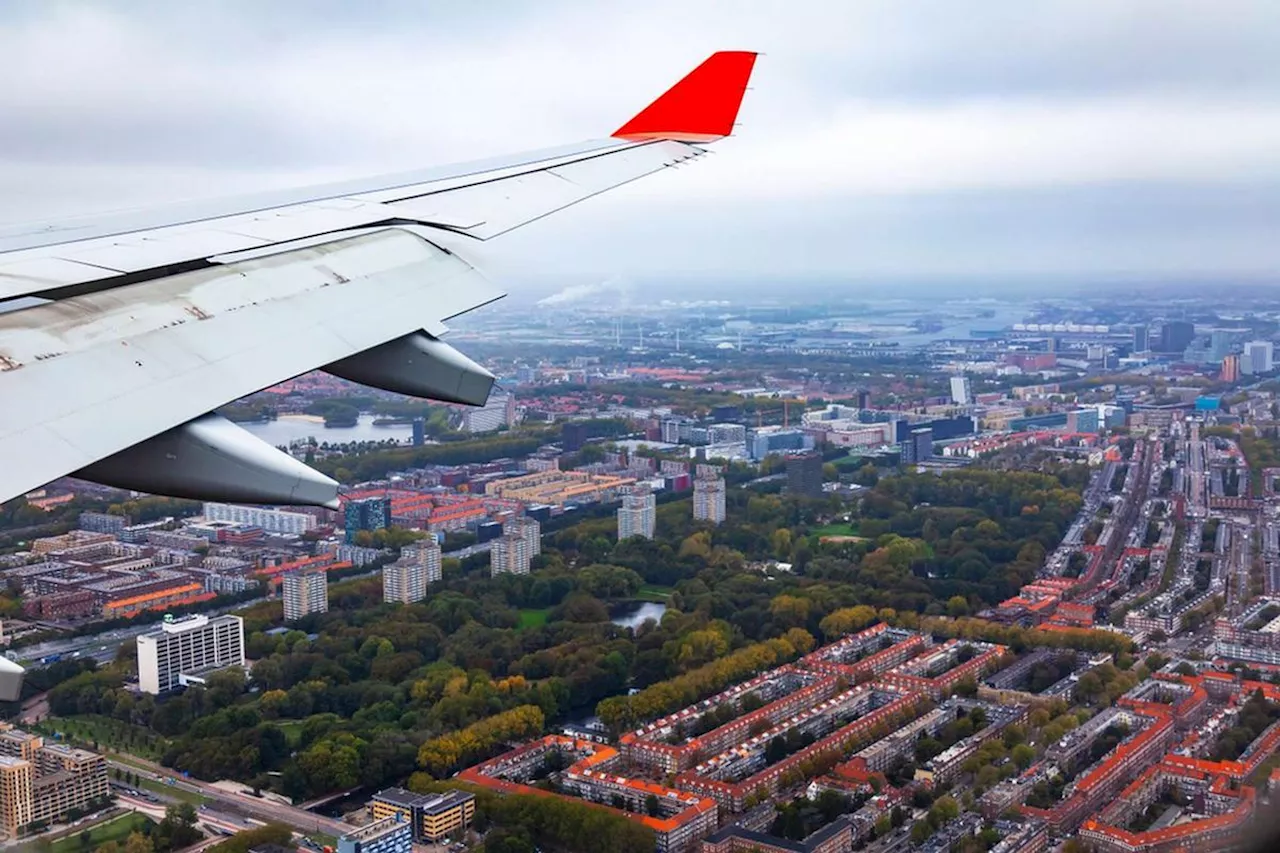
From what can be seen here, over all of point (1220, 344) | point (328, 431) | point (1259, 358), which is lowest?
point (328, 431)

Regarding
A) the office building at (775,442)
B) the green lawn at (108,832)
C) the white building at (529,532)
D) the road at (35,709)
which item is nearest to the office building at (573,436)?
the office building at (775,442)

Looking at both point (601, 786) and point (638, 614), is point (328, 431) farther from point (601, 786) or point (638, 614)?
point (601, 786)

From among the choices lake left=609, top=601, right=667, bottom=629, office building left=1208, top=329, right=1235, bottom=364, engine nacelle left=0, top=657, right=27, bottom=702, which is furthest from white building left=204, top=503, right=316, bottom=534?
office building left=1208, top=329, right=1235, bottom=364

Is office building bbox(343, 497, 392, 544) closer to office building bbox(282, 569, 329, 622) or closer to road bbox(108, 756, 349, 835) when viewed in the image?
office building bbox(282, 569, 329, 622)

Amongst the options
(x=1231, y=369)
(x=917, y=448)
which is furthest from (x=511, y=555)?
(x=1231, y=369)

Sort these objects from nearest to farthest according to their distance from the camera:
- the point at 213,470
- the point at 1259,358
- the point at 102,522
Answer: the point at 213,470 < the point at 102,522 < the point at 1259,358

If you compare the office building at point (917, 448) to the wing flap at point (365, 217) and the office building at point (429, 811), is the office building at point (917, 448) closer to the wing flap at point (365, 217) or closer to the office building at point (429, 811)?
the office building at point (429, 811)
